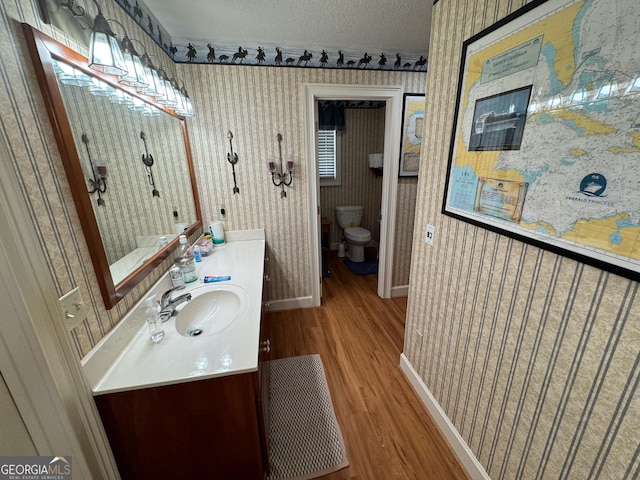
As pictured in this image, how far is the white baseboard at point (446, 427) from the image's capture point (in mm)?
1188

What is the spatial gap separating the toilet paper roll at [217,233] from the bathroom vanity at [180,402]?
3.74ft

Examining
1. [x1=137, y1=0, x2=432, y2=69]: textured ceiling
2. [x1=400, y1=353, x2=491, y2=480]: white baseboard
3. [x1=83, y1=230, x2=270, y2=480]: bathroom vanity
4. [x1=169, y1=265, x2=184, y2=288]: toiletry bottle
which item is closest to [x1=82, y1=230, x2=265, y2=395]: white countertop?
[x1=83, y1=230, x2=270, y2=480]: bathroom vanity

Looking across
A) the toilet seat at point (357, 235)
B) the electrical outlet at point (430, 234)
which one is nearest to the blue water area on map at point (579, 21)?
the electrical outlet at point (430, 234)

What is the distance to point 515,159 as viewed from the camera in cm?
87

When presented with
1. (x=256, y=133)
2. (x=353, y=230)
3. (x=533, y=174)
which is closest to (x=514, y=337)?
→ (x=533, y=174)

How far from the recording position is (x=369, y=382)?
5.75ft

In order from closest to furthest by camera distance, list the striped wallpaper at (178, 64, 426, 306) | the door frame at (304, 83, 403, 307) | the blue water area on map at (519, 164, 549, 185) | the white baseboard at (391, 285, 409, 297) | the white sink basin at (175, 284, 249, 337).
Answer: the blue water area on map at (519, 164, 549, 185) < the white sink basin at (175, 284, 249, 337) < the striped wallpaper at (178, 64, 426, 306) < the door frame at (304, 83, 403, 307) < the white baseboard at (391, 285, 409, 297)

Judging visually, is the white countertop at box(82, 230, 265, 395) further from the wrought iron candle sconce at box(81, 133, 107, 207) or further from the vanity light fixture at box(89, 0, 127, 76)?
the vanity light fixture at box(89, 0, 127, 76)

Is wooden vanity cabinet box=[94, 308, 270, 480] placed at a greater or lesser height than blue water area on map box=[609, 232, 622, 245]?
lesser

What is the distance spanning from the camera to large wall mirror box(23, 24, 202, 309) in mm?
776

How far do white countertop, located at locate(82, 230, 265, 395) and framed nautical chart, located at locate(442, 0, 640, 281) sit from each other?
1.08 metres

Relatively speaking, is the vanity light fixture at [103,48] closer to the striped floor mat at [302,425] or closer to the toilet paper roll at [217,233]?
the toilet paper roll at [217,233]

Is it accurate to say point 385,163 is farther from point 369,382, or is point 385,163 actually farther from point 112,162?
point 112,162

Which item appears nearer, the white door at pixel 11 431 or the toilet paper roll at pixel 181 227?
the white door at pixel 11 431
